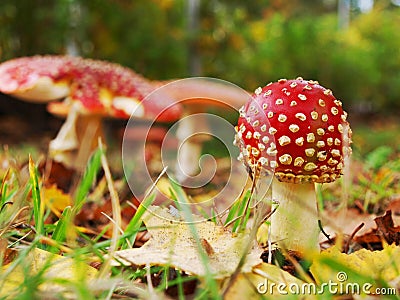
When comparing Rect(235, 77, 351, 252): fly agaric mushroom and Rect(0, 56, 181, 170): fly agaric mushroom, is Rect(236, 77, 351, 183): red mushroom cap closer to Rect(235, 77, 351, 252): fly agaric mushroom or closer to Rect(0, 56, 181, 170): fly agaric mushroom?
Rect(235, 77, 351, 252): fly agaric mushroom

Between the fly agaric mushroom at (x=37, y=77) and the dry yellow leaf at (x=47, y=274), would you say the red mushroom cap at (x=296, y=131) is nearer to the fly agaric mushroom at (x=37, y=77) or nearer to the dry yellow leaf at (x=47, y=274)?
the dry yellow leaf at (x=47, y=274)

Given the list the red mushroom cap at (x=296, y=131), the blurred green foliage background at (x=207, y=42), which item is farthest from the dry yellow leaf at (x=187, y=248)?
the blurred green foliage background at (x=207, y=42)

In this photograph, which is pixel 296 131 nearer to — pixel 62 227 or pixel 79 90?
pixel 62 227

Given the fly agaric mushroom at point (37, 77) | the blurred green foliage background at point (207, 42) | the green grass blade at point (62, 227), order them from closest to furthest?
the green grass blade at point (62, 227)
the fly agaric mushroom at point (37, 77)
the blurred green foliage background at point (207, 42)

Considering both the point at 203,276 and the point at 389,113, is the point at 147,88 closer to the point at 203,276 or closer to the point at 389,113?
the point at 203,276

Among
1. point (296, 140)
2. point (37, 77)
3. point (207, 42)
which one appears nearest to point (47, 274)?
point (296, 140)

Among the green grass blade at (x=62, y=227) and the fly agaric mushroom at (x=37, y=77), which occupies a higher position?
the fly agaric mushroom at (x=37, y=77)
